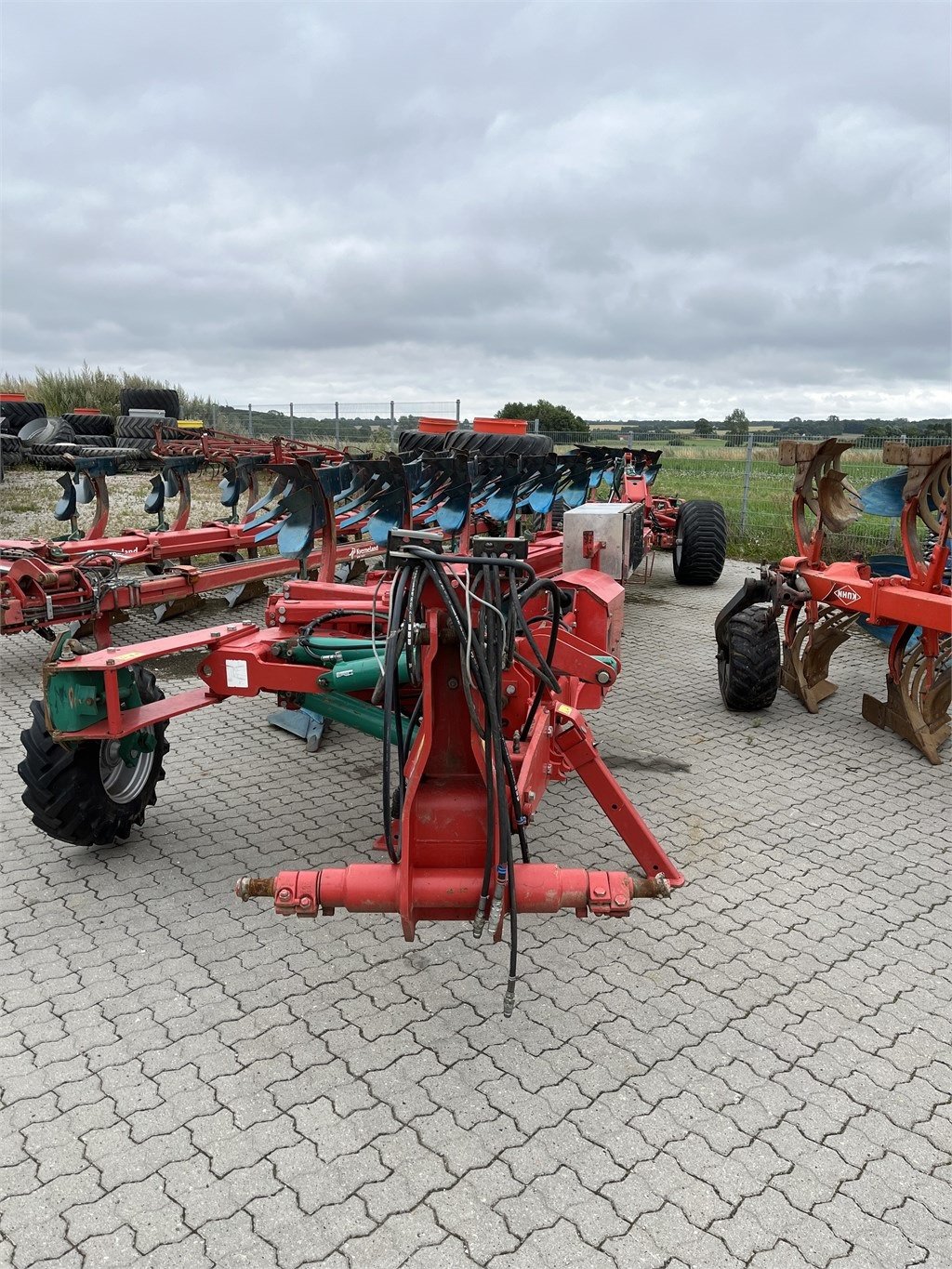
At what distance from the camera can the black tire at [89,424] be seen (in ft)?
59.8

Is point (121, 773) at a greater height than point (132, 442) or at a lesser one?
lesser

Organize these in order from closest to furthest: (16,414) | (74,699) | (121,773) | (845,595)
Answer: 1. (74,699)
2. (121,773)
3. (845,595)
4. (16,414)

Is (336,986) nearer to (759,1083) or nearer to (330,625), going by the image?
(759,1083)

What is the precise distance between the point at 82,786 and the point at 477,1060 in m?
1.96

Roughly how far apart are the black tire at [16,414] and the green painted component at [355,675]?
1760 cm

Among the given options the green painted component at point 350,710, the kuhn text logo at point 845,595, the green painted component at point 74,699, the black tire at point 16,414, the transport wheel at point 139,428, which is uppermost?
the black tire at point 16,414

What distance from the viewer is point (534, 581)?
2.82 meters

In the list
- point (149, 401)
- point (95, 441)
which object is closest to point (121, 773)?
point (95, 441)

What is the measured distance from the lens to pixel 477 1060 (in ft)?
9.01

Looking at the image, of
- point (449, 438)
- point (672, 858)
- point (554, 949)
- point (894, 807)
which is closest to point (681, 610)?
point (449, 438)

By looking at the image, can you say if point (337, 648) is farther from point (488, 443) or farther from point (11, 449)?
point (11, 449)

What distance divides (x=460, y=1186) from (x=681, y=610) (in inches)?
306

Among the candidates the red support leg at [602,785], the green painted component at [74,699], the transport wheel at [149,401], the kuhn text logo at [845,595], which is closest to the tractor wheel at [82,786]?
the green painted component at [74,699]

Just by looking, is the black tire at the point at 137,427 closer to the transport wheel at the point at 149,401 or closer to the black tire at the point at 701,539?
the transport wheel at the point at 149,401
